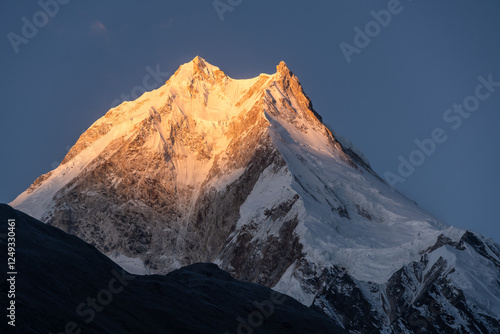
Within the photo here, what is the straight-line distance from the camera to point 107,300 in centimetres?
5841

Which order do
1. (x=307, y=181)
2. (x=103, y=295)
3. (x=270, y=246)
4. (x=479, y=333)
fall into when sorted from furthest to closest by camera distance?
(x=307, y=181), (x=270, y=246), (x=479, y=333), (x=103, y=295)

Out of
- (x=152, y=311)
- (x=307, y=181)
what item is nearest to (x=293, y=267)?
(x=307, y=181)

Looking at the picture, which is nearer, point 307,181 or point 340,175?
Answer: point 307,181

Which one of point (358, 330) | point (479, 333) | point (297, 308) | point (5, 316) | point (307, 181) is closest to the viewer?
point (5, 316)

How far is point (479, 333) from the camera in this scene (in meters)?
102

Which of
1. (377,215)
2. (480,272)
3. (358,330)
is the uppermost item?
(377,215)

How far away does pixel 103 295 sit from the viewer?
2317 inches

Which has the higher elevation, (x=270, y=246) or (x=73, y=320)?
(x=270, y=246)

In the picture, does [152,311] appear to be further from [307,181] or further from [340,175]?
[340,175]

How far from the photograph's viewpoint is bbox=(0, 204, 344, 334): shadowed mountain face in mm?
52219

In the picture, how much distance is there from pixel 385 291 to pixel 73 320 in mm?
84445

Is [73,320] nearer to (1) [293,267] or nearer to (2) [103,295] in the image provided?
(2) [103,295]

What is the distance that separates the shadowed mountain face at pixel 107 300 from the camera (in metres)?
52.2

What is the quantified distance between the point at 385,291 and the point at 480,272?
15.5m
